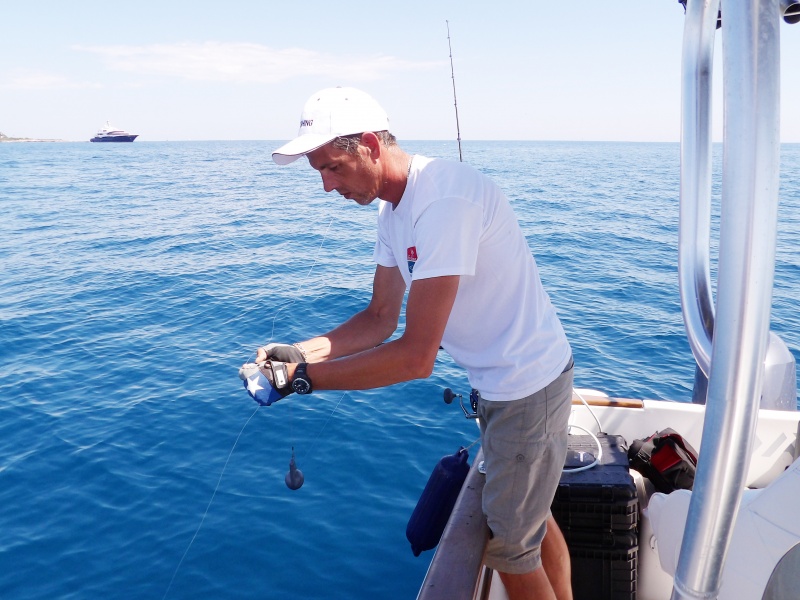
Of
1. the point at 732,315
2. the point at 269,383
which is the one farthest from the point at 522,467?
the point at 732,315

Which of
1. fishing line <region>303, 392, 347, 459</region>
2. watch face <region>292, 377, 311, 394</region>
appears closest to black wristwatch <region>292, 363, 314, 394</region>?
watch face <region>292, 377, 311, 394</region>

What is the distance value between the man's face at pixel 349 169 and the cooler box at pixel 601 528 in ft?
5.87

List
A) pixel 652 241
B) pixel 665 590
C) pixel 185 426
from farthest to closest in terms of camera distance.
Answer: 1. pixel 652 241
2. pixel 185 426
3. pixel 665 590

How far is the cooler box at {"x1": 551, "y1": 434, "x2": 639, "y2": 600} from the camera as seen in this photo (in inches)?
120

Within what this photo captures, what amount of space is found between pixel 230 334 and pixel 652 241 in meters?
12.2

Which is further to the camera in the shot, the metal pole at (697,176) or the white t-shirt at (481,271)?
the white t-shirt at (481,271)

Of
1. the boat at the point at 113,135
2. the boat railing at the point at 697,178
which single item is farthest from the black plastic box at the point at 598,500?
the boat at the point at 113,135

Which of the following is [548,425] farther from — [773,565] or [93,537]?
[93,537]

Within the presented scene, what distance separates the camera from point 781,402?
3.88 m

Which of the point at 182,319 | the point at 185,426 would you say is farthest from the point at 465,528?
the point at 182,319

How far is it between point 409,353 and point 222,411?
6.00 metres

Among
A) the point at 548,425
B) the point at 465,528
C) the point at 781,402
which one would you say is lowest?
the point at 781,402

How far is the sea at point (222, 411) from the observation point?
200 inches

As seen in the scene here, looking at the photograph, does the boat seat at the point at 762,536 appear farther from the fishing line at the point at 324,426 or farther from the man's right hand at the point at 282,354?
the fishing line at the point at 324,426
